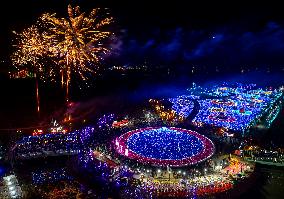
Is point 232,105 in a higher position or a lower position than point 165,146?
higher

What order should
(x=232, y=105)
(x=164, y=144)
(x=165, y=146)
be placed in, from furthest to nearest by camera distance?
1. (x=232, y=105)
2. (x=164, y=144)
3. (x=165, y=146)

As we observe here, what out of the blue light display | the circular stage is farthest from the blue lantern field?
the blue light display

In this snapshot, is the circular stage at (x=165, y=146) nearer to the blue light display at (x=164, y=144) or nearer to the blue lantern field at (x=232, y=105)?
the blue light display at (x=164, y=144)

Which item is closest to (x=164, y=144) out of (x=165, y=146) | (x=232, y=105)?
(x=165, y=146)

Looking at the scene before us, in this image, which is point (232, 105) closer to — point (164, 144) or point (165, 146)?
point (164, 144)

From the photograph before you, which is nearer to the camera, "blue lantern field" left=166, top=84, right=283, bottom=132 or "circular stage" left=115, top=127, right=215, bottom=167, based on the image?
"circular stage" left=115, top=127, right=215, bottom=167

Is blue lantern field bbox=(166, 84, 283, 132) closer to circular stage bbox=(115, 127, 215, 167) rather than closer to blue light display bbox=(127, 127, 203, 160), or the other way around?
circular stage bbox=(115, 127, 215, 167)

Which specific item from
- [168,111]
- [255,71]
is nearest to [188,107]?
[168,111]

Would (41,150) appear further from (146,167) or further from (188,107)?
(188,107)

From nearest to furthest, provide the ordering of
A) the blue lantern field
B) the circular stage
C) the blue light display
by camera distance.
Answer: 1. the circular stage
2. the blue light display
3. the blue lantern field
